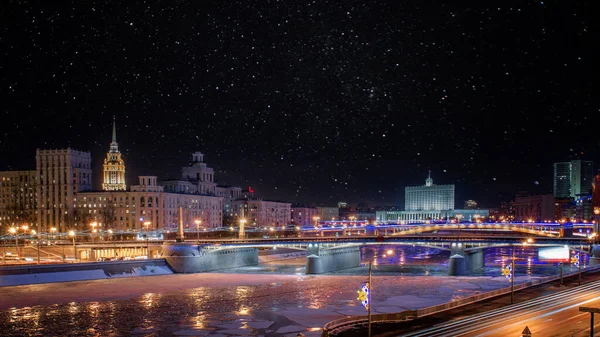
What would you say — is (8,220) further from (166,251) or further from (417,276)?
(417,276)

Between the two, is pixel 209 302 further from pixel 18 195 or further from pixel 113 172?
pixel 113 172

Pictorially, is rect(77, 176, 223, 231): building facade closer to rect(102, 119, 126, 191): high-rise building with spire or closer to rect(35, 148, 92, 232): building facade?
rect(35, 148, 92, 232): building facade

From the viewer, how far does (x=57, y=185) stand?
167 m

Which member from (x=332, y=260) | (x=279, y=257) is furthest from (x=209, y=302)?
(x=279, y=257)

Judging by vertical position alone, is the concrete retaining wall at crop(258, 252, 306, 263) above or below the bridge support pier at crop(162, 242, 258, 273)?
below

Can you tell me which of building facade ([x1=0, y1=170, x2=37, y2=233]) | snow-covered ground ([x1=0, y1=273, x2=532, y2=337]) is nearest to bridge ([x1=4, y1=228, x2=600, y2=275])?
snow-covered ground ([x1=0, y1=273, x2=532, y2=337])

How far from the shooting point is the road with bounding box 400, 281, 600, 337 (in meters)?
35.7

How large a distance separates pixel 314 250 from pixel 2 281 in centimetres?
4122

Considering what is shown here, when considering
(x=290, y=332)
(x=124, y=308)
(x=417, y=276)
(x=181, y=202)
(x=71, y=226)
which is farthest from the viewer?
(x=181, y=202)

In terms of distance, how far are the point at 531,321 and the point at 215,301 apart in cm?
3074

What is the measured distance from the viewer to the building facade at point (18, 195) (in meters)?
165

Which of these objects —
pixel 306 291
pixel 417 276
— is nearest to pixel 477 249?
pixel 417 276

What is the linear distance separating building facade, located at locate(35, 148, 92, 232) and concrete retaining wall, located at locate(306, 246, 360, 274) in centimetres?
8488

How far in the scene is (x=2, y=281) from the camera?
6944cm
